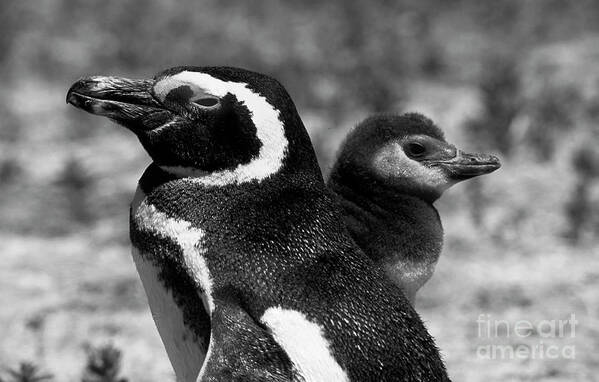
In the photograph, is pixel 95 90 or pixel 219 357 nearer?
pixel 219 357

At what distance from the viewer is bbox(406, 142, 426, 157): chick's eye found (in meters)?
3.62

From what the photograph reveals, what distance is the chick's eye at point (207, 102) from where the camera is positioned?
2.70 meters

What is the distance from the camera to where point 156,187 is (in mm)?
2742

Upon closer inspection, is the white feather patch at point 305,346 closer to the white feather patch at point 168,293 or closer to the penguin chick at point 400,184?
the white feather patch at point 168,293

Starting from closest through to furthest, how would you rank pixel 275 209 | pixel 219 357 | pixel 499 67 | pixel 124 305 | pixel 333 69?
pixel 219 357 < pixel 275 209 < pixel 124 305 < pixel 499 67 < pixel 333 69

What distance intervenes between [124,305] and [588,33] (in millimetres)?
5671

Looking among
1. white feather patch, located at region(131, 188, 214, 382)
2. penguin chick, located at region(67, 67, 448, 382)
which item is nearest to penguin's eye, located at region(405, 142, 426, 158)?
penguin chick, located at region(67, 67, 448, 382)

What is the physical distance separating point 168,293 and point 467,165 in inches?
52.4

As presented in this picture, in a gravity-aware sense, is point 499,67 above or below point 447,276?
above

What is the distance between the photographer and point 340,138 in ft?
24.1

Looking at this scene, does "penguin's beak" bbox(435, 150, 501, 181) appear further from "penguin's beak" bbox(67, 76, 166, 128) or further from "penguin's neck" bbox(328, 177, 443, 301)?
"penguin's beak" bbox(67, 76, 166, 128)

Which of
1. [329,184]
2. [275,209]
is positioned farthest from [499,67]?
[275,209]

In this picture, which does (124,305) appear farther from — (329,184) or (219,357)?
(219,357)

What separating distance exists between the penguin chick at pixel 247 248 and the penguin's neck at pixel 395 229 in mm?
653
